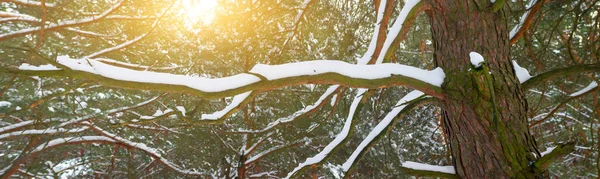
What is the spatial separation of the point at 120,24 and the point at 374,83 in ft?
16.9

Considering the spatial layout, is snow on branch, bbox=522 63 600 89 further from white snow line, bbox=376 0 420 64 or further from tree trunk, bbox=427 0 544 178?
white snow line, bbox=376 0 420 64

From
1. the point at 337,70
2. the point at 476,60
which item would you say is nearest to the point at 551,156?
the point at 476,60

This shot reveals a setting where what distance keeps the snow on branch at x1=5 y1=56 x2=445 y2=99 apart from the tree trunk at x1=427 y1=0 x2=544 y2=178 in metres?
0.14

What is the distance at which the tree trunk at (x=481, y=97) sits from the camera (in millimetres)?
1750

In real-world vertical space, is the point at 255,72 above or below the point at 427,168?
above

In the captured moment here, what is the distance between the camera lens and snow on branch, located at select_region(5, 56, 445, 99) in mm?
1226

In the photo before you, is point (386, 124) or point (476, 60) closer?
point (476, 60)

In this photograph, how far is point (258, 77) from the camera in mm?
1487

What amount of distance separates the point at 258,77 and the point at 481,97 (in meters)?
1.10

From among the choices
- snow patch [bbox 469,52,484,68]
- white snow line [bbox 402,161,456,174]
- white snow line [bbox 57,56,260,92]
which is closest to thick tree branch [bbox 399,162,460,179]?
white snow line [bbox 402,161,456,174]

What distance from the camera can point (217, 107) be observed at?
7027mm

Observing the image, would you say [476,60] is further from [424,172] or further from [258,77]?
[258,77]

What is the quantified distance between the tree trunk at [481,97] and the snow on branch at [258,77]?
0.46 feet

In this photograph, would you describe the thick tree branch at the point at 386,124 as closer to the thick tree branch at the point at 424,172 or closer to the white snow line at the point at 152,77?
the thick tree branch at the point at 424,172
